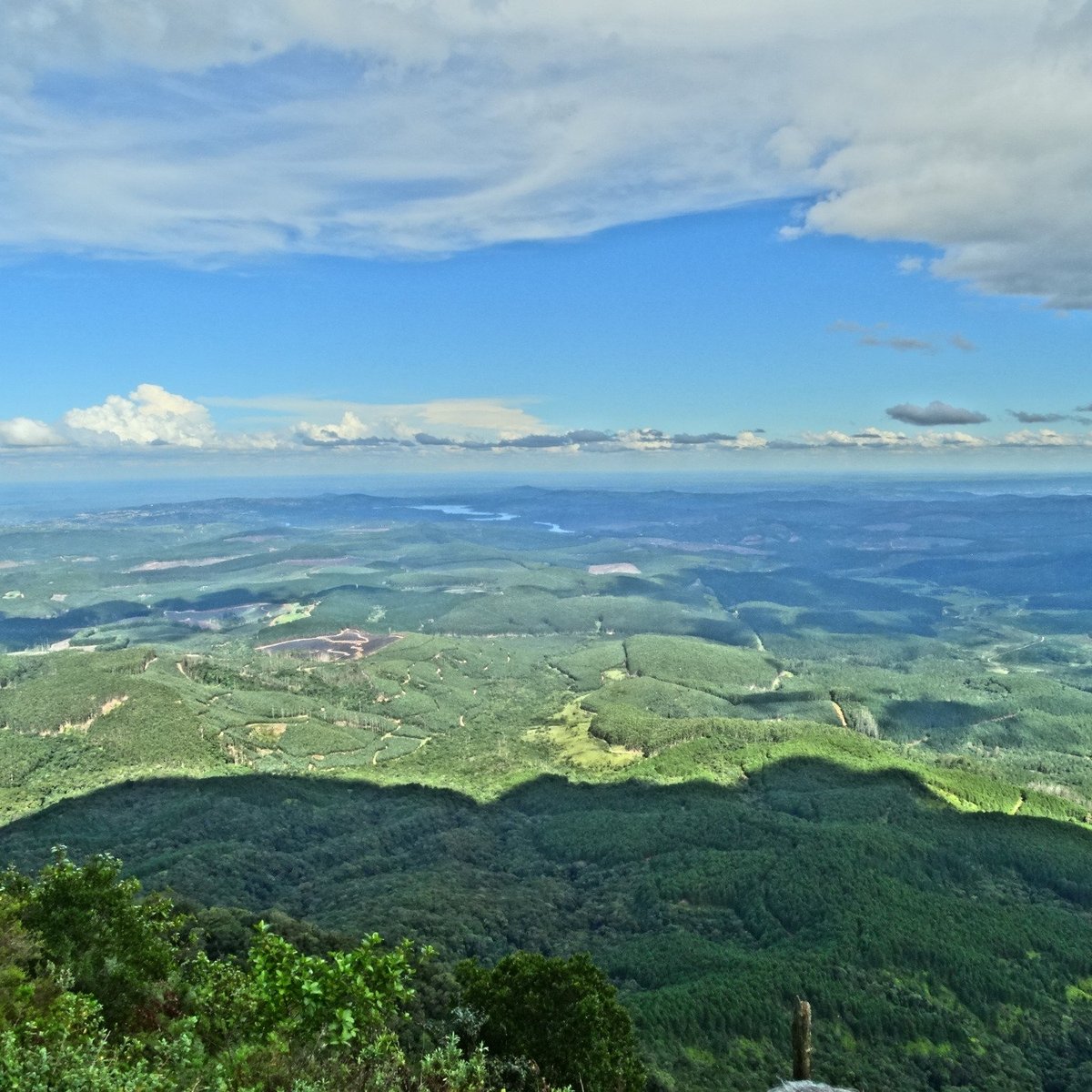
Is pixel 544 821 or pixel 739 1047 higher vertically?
pixel 739 1047

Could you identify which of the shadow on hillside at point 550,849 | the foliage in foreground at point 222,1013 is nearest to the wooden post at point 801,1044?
the foliage in foreground at point 222,1013

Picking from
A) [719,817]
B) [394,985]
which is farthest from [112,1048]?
[719,817]

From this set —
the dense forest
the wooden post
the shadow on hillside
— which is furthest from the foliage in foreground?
the shadow on hillside

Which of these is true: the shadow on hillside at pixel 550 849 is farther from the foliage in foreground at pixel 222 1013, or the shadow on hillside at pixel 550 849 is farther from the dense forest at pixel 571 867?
the foliage in foreground at pixel 222 1013

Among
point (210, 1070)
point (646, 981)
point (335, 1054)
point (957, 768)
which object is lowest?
point (957, 768)

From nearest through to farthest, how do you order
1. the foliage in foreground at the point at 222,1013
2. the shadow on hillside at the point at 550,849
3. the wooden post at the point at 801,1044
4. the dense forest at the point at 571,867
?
→ the foliage in foreground at the point at 222,1013 < the wooden post at the point at 801,1044 < the dense forest at the point at 571,867 < the shadow on hillside at the point at 550,849

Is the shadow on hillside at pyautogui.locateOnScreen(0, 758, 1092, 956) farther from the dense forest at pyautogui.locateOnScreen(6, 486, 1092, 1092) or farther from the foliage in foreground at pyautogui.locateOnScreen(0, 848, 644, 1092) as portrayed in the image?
the foliage in foreground at pyautogui.locateOnScreen(0, 848, 644, 1092)

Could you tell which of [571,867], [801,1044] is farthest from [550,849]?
[801,1044]

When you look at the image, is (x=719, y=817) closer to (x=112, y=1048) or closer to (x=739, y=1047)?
(x=739, y=1047)

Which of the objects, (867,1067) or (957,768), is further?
A: (957,768)
